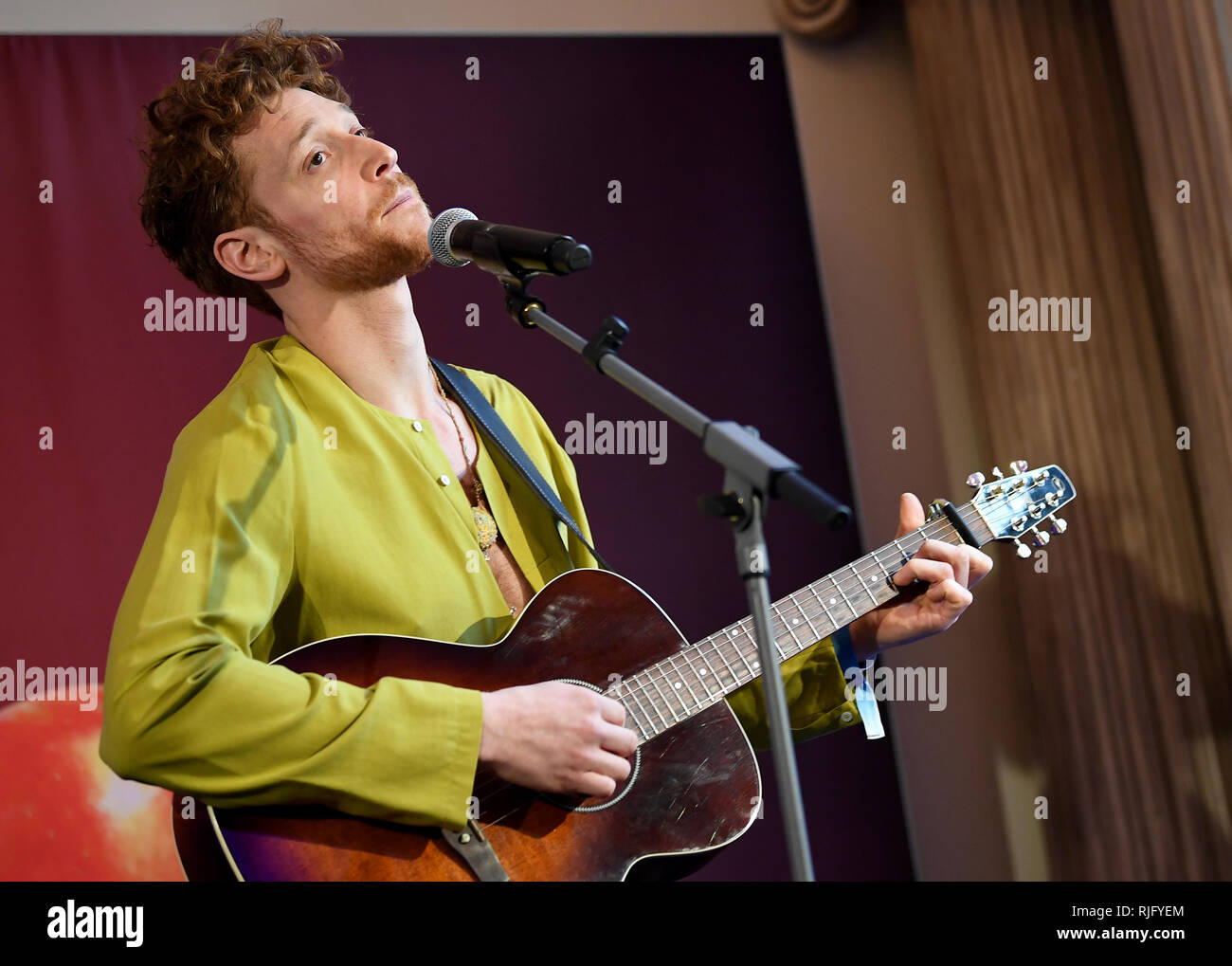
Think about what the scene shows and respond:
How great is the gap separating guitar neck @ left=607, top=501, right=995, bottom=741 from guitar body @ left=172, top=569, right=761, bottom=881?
3 cm

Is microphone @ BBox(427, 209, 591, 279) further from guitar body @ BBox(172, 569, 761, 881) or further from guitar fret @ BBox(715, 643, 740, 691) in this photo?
guitar fret @ BBox(715, 643, 740, 691)

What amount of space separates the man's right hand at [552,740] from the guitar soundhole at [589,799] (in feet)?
0.05

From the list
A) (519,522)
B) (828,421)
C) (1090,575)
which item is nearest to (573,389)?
(828,421)

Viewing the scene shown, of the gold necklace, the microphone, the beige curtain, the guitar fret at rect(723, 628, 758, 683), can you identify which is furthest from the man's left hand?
the beige curtain

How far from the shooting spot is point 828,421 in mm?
3463

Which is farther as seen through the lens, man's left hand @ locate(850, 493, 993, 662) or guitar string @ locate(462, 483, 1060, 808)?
man's left hand @ locate(850, 493, 993, 662)

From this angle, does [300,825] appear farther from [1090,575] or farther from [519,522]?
[1090,575]

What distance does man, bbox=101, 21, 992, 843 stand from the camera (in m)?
1.62

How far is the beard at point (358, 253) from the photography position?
2.05 m

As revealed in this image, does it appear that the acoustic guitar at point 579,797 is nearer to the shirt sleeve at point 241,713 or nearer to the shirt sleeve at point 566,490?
the shirt sleeve at point 241,713

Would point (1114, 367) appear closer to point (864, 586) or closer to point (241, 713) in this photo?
point (864, 586)

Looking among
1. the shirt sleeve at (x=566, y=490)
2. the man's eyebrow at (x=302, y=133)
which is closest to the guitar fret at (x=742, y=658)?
the shirt sleeve at (x=566, y=490)

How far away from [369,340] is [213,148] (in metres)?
0.43

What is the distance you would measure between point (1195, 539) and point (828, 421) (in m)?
1.02
